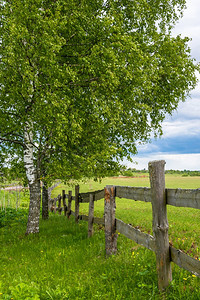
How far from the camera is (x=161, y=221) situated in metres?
4.93

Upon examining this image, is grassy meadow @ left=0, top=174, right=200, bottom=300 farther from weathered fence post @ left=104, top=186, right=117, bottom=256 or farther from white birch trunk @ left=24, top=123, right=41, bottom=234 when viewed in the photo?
white birch trunk @ left=24, top=123, right=41, bottom=234

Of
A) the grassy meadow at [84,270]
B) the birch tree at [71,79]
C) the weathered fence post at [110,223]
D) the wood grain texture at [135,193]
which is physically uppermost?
the birch tree at [71,79]

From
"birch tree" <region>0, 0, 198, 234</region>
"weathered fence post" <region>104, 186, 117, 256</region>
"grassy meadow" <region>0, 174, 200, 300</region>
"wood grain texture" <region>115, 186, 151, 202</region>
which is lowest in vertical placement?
"grassy meadow" <region>0, 174, 200, 300</region>

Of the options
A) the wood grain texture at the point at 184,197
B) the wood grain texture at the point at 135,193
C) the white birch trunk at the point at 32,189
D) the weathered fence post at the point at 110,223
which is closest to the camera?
the wood grain texture at the point at 184,197

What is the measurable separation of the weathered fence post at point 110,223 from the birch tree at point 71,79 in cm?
347

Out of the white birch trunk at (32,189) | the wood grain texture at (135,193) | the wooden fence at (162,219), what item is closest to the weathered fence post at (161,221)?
the wooden fence at (162,219)

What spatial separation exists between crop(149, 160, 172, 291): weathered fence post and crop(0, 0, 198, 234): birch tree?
588 cm

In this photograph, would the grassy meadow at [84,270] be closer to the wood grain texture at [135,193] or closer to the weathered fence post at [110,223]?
the weathered fence post at [110,223]

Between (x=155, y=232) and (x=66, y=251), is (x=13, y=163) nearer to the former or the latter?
(x=66, y=251)

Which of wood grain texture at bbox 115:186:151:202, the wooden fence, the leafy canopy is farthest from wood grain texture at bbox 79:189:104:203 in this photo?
the wooden fence

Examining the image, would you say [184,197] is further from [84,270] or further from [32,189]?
[32,189]

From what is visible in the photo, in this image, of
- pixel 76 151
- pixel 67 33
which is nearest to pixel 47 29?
pixel 67 33

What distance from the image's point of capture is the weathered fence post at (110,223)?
25.4 feet

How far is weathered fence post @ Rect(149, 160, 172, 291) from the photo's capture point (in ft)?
16.1
